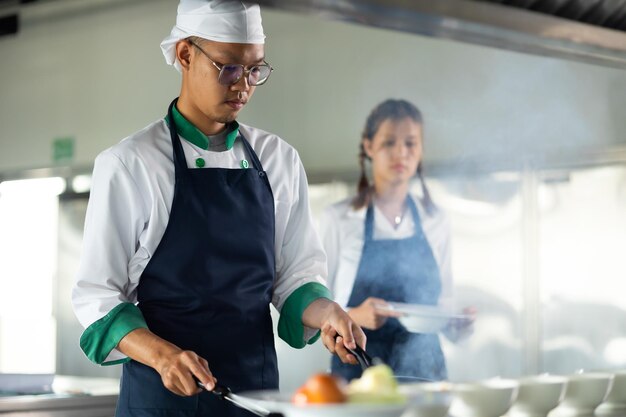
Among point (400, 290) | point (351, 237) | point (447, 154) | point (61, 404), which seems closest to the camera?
point (61, 404)

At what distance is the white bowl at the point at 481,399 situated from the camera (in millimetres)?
1566

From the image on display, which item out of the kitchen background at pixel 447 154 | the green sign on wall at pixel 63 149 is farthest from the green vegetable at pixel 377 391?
the green sign on wall at pixel 63 149

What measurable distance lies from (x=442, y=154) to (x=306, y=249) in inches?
107

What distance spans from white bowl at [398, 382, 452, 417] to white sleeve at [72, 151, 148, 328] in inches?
22.1

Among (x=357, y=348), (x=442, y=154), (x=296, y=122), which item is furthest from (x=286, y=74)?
(x=357, y=348)

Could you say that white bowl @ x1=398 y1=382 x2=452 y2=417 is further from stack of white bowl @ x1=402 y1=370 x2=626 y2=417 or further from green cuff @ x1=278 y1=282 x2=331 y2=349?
green cuff @ x1=278 y1=282 x2=331 y2=349

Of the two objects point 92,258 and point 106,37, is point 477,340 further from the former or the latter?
point 92,258

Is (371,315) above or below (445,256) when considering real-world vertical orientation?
below

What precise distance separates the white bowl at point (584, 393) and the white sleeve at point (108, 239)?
816 mm

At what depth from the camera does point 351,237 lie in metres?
3.53

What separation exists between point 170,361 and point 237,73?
57 cm

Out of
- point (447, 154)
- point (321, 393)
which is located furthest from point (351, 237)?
point (321, 393)

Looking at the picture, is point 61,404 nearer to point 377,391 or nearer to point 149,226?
point 149,226

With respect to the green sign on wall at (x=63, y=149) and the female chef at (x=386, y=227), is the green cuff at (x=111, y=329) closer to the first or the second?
the female chef at (x=386, y=227)
